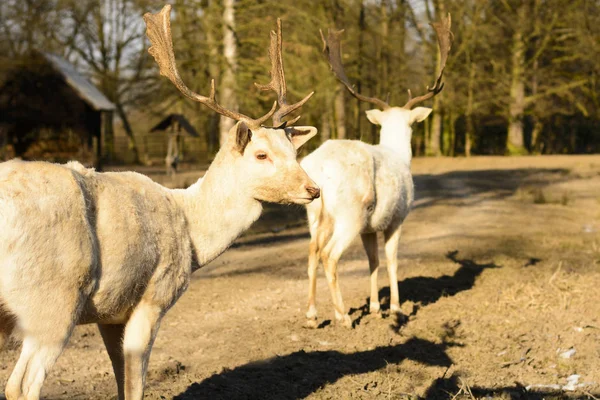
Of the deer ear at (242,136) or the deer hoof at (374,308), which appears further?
the deer hoof at (374,308)

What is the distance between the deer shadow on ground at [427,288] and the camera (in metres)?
8.13

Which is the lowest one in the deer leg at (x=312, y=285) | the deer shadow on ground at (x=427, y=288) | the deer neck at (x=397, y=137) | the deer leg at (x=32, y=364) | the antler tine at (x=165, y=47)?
the deer shadow on ground at (x=427, y=288)

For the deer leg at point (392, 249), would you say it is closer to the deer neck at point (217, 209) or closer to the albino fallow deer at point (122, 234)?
the albino fallow deer at point (122, 234)

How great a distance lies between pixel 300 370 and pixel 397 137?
13.2 ft

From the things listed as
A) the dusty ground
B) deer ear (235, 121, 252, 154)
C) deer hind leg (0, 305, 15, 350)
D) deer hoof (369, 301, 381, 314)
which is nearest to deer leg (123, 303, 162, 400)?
deer hind leg (0, 305, 15, 350)

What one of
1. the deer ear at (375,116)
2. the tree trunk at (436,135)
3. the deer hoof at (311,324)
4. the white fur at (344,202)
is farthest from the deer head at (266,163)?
the tree trunk at (436,135)

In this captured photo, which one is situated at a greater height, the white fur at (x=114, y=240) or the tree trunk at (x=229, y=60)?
the tree trunk at (x=229, y=60)

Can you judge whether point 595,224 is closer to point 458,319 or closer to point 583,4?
point 458,319

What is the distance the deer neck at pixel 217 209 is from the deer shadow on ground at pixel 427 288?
311cm

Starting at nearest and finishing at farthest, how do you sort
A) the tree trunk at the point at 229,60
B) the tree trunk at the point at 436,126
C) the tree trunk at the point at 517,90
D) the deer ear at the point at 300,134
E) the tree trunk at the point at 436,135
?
the deer ear at the point at 300,134 → the tree trunk at the point at 229,60 → the tree trunk at the point at 436,126 → the tree trunk at the point at 517,90 → the tree trunk at the point at 436,135

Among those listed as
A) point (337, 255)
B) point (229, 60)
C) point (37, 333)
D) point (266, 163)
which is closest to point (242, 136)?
point (266, 163)

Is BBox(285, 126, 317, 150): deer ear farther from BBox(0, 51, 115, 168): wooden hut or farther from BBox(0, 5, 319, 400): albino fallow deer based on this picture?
BBox(0, 51, 115, 168): wooden hut

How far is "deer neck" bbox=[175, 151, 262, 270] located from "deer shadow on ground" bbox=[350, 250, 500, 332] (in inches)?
122

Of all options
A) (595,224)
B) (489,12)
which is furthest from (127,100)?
(595,224)
